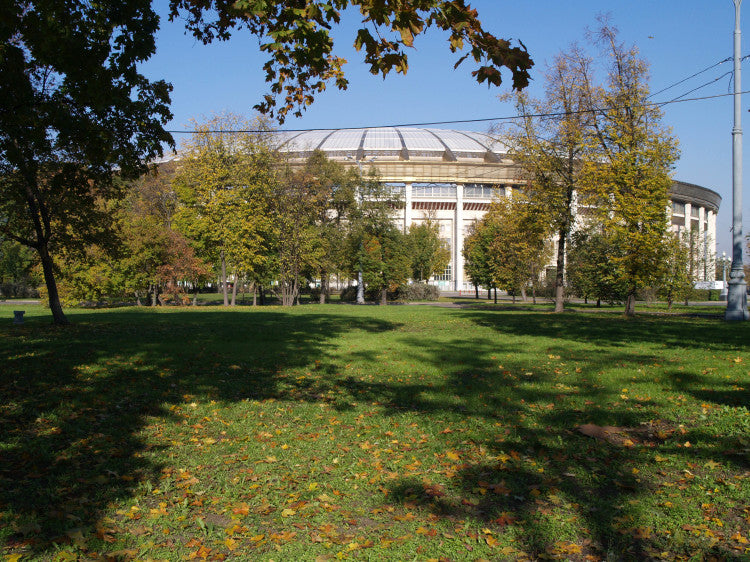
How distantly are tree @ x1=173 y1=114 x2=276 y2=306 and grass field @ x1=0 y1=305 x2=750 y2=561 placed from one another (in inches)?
898

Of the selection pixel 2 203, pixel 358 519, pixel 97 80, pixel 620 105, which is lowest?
pixel 358 519

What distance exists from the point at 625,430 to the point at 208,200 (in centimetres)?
3099

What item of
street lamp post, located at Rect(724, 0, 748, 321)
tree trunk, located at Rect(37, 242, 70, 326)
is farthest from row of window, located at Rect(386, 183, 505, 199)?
tree trunk, located at Rect(37, 242, 70, 326)

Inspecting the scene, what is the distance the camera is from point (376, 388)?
7684 mm

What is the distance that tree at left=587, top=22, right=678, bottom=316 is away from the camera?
19047 mm

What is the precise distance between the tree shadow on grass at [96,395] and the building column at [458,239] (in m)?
54.7

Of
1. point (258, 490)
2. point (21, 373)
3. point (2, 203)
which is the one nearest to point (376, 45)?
point (258, 490)

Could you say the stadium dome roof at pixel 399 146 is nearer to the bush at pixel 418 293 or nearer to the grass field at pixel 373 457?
the bush at pixel 418 293

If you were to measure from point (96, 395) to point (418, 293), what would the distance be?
125ft

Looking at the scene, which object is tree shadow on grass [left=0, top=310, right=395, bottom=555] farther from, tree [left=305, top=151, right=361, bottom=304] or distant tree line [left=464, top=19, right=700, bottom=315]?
tree [left=305, top=151, right=361, bottom=304]

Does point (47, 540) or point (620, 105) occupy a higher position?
point (620, 105)

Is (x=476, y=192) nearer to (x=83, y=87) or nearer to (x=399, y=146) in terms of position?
(x=399, y=146)

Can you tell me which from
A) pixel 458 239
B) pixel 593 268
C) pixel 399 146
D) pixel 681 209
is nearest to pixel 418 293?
pixel 593 268

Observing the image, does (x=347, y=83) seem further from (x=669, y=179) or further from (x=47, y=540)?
(x=669, y=179)
